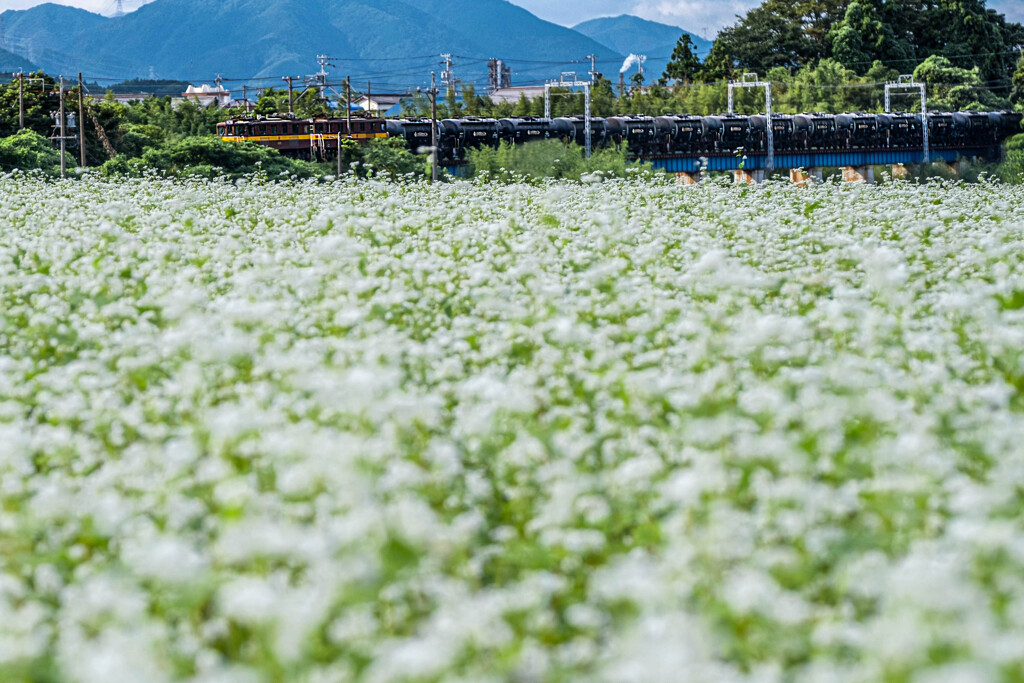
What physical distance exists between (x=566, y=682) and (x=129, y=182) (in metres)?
20.7

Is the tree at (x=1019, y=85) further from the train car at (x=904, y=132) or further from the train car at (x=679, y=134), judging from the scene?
the train car at (x=679, y=134)

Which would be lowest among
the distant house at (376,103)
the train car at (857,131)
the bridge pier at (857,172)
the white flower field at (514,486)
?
the white flower field at (514,486)

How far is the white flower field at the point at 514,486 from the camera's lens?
131 inches

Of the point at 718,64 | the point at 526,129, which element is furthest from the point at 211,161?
the point at 718,64

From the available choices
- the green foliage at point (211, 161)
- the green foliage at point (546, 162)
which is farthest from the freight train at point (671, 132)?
the green foliage at point (211, 161)

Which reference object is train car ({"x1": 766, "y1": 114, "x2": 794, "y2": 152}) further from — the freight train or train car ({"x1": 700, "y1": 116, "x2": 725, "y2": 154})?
train car ({"x1": 700, "y1": 116, "x2": 725, "y2": 154})

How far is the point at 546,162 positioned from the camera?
3250 cm

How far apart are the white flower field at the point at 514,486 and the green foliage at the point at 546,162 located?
2314cm

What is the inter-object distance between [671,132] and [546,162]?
17487mm

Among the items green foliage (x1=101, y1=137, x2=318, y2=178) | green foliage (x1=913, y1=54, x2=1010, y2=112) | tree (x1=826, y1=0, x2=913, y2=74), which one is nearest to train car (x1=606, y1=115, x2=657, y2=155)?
green foliage (x1=101, y1=137, x2=318, y2=178)

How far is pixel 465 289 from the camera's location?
29.0 feet

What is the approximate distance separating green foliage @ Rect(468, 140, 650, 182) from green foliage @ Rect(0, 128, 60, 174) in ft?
37.6

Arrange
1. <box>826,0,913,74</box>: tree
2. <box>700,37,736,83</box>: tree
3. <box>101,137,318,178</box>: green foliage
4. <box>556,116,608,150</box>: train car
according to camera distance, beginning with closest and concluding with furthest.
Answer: <box>101,137,318,178</box>: green foliage
<box>556,116,608,150</box>: train car
<box>826,0,913,74</box>: tree
<box>700,37,736,83</box>: tree

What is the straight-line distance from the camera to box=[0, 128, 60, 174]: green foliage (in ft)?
103
